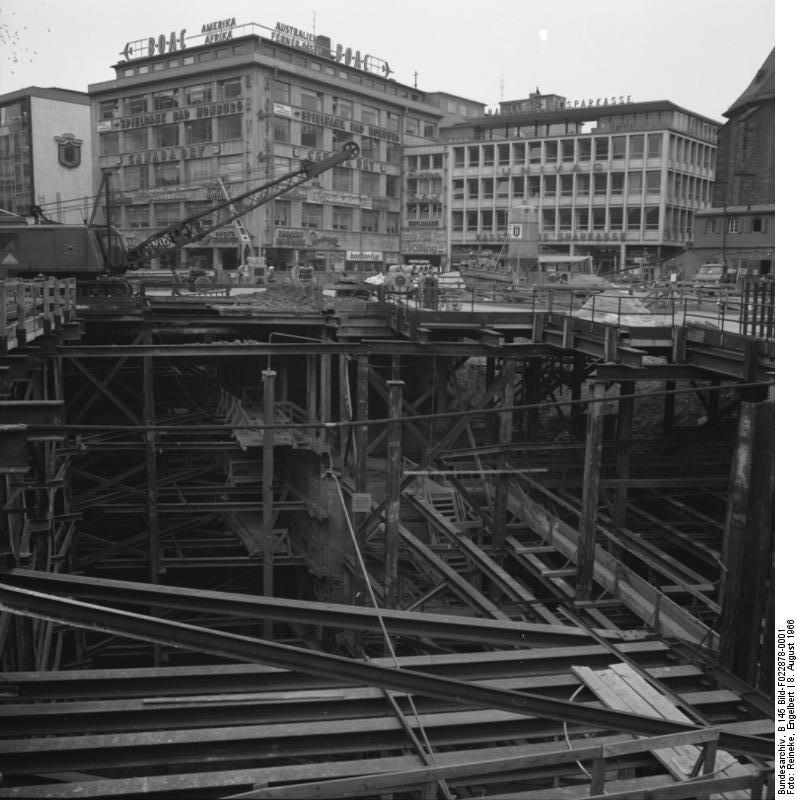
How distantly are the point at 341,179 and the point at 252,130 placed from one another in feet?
36.2

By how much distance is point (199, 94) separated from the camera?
40000mm

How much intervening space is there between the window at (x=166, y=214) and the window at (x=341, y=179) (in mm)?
9906

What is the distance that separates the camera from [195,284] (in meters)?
29.4

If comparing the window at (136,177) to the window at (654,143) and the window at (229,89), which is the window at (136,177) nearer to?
the window at (229,89)

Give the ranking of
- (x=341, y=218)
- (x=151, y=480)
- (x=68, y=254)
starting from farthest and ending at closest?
(x=341, y=218) < (x=68, y=254) < (x=151, y=480)

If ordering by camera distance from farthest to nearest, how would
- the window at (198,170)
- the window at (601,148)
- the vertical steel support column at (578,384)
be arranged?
the window at (601,148) < the window at (198,170) < the vertical steel support column at (578,384)

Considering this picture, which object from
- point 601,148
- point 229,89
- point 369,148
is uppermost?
point 229,89

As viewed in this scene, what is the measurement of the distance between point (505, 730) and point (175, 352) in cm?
1198

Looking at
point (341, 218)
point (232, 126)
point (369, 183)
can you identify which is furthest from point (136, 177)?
point (369, 183)

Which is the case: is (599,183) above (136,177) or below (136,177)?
above

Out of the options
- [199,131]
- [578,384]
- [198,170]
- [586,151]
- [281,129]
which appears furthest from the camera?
[586,151]

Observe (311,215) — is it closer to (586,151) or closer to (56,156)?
(56,156)

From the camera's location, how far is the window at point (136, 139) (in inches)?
1594

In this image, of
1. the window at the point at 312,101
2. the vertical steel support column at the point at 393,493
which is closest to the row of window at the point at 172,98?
the window at the point at 312,101
